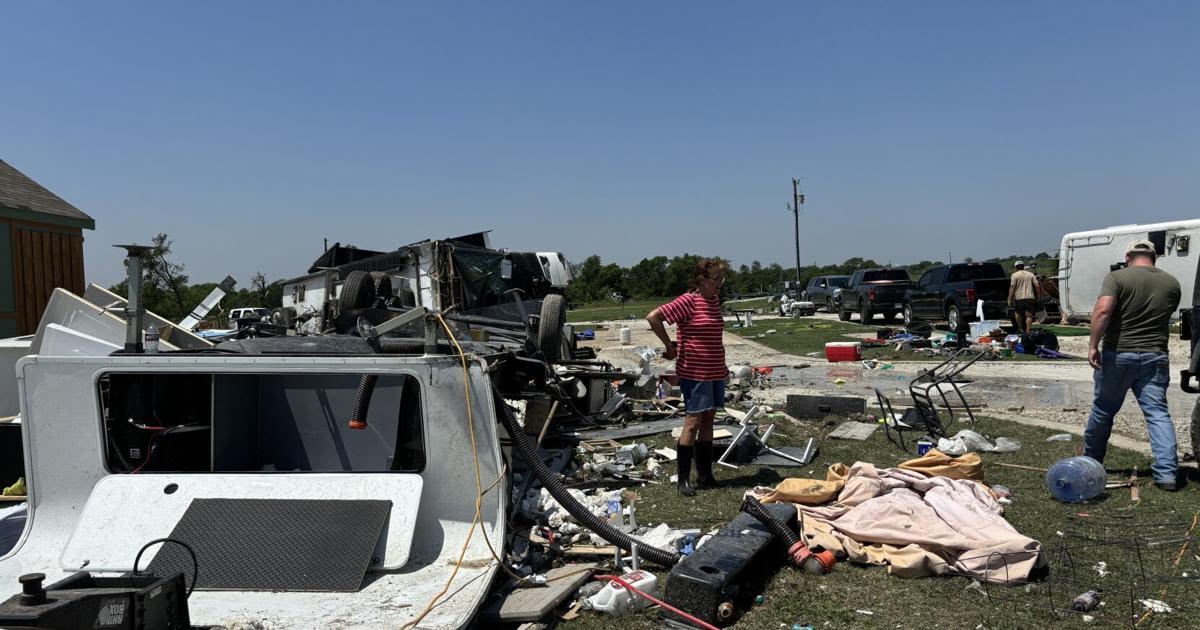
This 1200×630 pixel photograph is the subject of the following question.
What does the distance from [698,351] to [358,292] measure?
557 cm

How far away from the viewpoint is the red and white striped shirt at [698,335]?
5.48 meters

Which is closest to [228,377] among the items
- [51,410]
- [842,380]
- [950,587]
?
[51,410]

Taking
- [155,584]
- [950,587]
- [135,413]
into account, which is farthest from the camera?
[135,413]

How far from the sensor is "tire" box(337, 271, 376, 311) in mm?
9391

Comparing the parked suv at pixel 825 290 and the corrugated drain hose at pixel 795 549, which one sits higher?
the parked suv at pixel 825 290

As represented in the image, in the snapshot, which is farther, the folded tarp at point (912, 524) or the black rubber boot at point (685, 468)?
the black rubber boot at point (685, 468)

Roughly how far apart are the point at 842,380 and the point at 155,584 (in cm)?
1046

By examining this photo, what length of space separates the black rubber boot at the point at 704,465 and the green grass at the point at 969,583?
13cm

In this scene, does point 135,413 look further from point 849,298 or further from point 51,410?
point 849,298

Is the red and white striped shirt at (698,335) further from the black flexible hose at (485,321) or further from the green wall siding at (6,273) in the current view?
the green wall siding at (6,273)

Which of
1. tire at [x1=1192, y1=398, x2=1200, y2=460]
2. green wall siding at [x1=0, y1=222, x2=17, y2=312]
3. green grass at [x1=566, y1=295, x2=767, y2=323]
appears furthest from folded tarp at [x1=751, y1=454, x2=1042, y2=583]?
green grass at [x1=566, y1=295, x2=767, y2=323]

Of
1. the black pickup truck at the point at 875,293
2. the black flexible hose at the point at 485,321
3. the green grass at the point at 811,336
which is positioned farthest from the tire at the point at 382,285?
the black pickup truck at the point at 875,293

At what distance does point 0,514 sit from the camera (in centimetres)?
478

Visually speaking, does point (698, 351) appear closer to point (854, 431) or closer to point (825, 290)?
point (854, 431)
